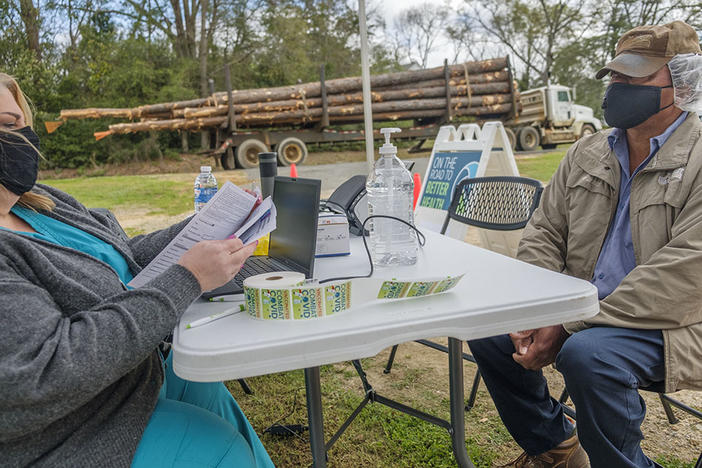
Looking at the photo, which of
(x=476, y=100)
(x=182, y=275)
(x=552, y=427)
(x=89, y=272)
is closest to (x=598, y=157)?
(x=552, y=427)

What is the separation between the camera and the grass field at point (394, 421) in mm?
2002

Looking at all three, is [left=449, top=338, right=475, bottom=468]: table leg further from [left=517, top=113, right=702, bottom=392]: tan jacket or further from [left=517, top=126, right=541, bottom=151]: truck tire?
[left=517, top=126, right=541, bottom=151]: truck tire

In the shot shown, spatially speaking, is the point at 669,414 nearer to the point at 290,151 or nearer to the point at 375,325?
the point at 375,325

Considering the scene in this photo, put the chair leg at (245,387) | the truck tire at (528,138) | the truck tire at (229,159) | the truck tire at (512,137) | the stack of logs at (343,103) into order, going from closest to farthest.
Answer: the chair leg at (245,387)
the truck tire at (229,159)
the stack of logs at (343,103)
the truck tire at (512,137)
the truck tire at (528,138)

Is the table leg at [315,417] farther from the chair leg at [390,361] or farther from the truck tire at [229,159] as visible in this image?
the truck tire at [229,159]

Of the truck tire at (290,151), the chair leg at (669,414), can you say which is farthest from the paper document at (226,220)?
the truck tire at (290,151)

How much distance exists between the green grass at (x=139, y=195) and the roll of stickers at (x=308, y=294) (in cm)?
636

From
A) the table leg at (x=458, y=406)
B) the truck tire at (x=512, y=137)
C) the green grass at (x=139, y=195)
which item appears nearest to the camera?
the table leg at (x=458, y=406)

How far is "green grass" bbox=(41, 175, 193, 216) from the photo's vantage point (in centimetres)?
755

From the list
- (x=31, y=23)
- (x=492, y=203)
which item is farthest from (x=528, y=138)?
(x=31, y=23)

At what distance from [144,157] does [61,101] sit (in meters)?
3.06

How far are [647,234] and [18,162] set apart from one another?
5.91 feet

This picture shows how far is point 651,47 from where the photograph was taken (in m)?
1.73

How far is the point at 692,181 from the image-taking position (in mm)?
1549
